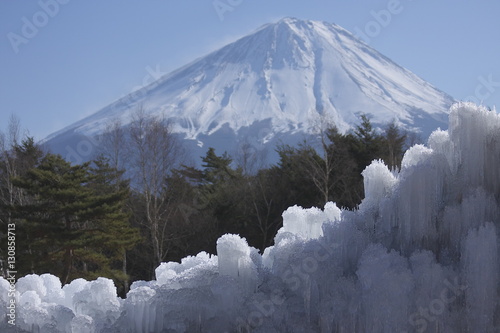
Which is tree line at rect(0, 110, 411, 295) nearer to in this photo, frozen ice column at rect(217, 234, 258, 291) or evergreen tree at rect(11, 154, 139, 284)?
evergreen tree at rect(11, 154, 139, 284)

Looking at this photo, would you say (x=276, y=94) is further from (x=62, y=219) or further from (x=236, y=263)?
(x=236, y=263)

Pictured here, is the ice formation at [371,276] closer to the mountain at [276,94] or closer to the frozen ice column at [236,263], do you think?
the frozen ice column at [236,263]

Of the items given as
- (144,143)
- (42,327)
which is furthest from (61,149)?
(42,327)

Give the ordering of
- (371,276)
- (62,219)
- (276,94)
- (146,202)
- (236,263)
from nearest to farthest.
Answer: (371,276), (236,263), (62,219), (146,202), (276,94)

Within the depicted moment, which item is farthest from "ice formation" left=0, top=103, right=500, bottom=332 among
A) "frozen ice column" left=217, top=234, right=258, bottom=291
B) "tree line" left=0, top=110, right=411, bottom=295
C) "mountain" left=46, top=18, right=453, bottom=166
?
"mountain" left=46, top=18, right=453, bottom=166

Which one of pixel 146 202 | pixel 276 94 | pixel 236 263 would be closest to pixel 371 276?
pixel 236 263

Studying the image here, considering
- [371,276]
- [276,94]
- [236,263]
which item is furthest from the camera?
[276,94]
